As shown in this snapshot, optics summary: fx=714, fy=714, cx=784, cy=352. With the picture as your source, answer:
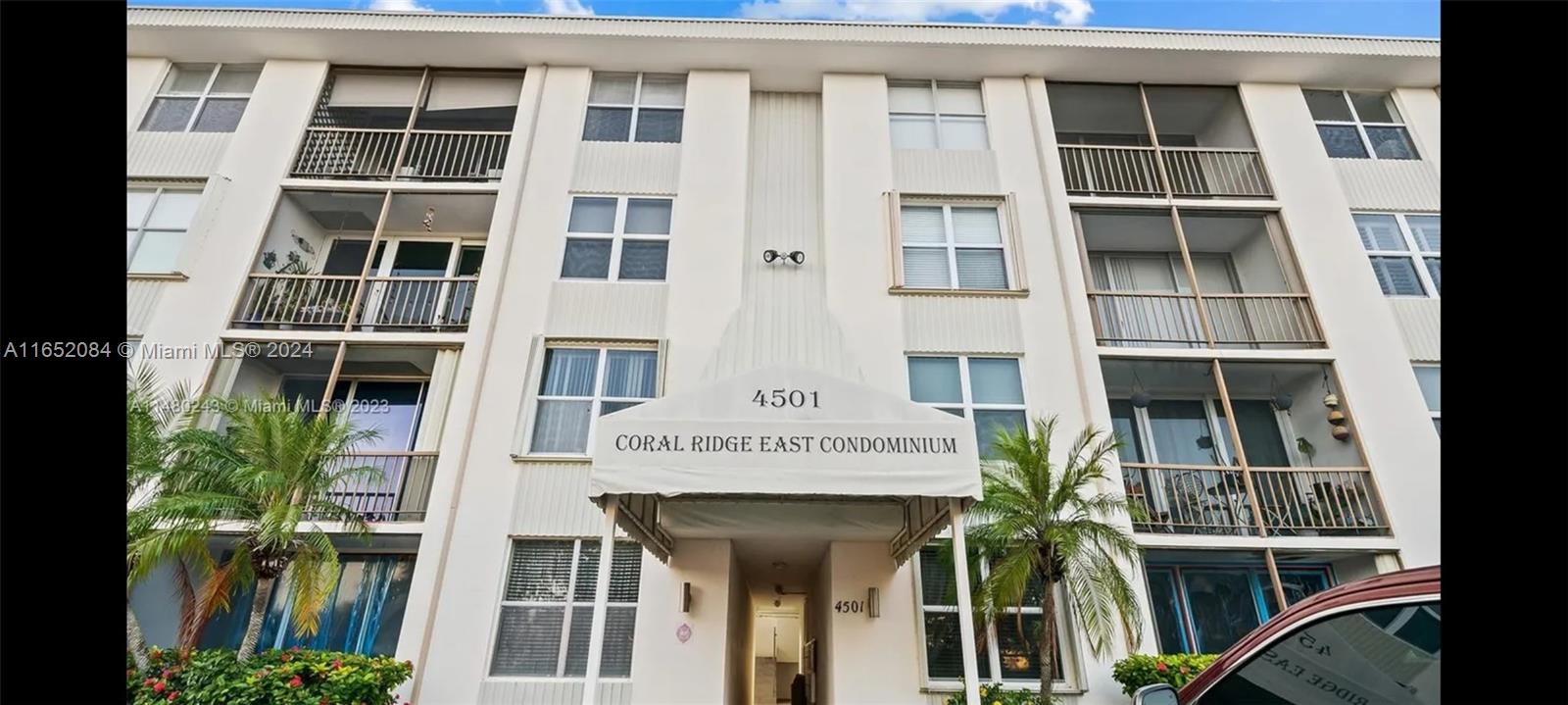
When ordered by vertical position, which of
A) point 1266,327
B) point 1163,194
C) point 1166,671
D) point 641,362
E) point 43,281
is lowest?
point 1166,671

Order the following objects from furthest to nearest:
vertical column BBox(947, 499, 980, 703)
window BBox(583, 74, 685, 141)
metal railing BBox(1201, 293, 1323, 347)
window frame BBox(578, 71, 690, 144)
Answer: window BBox(583, 74, 685, 141)
window frame BBox(578, 71, 690, 144)
metal railing BBox(1201, 293, 1323, 347)
vertical column BBox(947, 499, 980, 703)

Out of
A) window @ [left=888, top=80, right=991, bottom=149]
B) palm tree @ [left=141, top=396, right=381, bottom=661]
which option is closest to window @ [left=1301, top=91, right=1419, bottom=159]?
window @ [left=888, top=80, right=991, bottom=149]

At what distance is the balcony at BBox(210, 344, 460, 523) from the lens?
10461 millimetres

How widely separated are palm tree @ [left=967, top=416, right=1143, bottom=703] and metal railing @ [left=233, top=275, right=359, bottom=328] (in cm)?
1066

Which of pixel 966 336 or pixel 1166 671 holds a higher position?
pixel 966 336

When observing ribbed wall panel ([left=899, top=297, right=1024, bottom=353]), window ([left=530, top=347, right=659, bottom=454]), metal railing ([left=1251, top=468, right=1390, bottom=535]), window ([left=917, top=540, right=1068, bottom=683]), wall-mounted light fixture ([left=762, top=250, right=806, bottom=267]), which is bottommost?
window ([left=917, top=540, right=1068, bottom=683])

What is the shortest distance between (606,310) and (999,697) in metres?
8.03

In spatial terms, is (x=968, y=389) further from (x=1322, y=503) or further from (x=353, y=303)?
(x=353, y=303)

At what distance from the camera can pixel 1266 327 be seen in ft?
40.6

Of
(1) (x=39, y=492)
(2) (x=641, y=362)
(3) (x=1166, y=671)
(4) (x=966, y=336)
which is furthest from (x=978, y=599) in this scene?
(1) (x=39, y=492)

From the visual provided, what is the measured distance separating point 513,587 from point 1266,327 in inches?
508

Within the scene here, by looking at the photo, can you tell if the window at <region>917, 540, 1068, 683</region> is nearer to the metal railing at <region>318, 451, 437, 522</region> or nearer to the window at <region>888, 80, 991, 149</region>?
the metal railing at <region>318, 451, 437, 522</region>

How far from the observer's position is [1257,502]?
10.7 m
